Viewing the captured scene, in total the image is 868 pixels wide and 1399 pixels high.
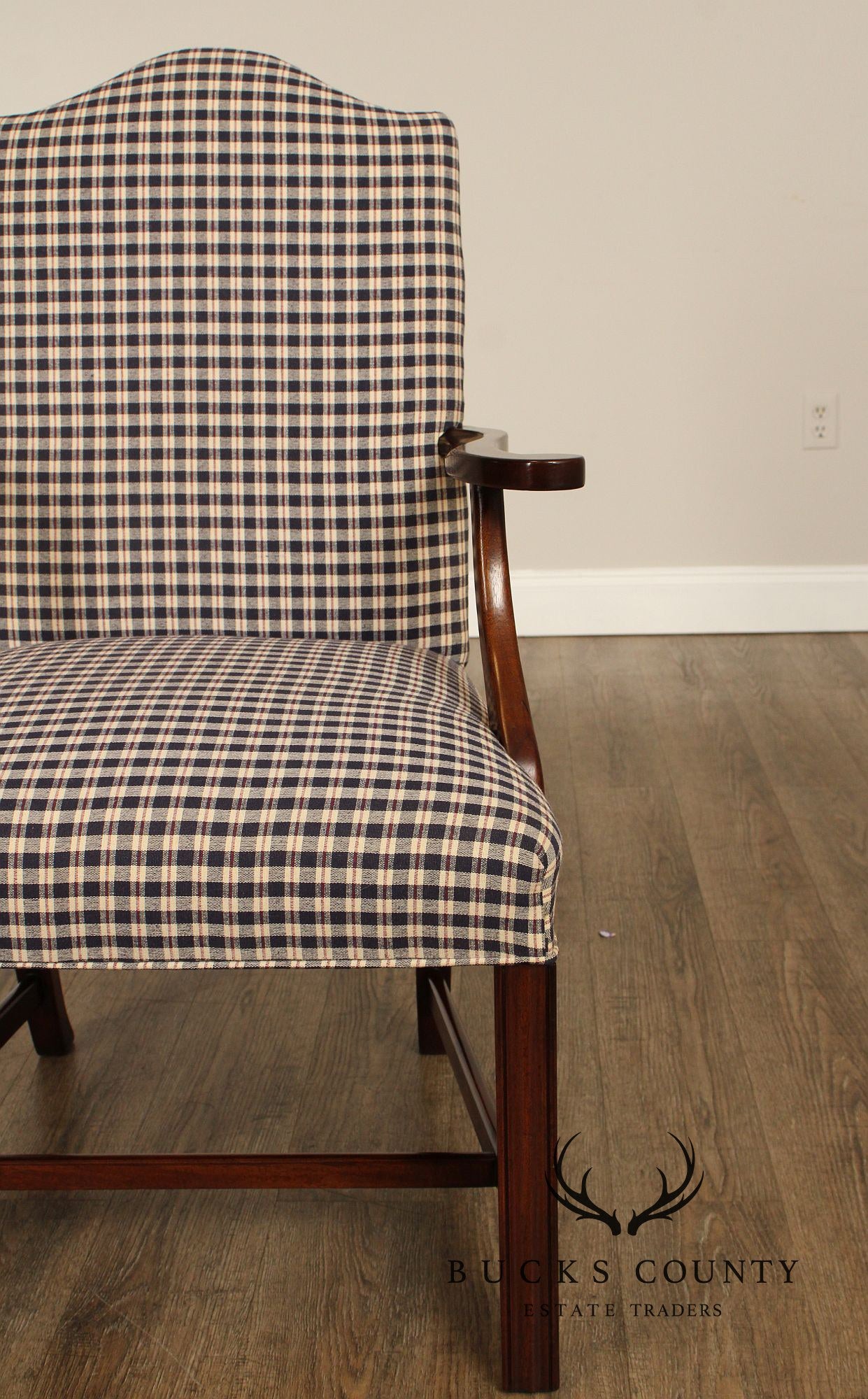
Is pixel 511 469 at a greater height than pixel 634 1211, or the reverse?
pixel 511 469

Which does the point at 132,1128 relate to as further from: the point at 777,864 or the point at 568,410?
the point at 568,410

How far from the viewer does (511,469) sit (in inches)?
35.6

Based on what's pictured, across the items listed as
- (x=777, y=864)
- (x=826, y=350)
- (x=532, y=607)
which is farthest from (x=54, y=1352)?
(x=826, y=350)

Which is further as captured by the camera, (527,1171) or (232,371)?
(232,371)

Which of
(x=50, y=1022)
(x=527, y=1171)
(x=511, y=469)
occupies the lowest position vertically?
(x=50, y=1022)

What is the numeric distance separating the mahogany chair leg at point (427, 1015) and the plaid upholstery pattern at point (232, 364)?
30 centimetres

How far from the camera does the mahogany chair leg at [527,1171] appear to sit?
788mm

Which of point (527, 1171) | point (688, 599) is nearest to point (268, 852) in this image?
point (527, 1171)

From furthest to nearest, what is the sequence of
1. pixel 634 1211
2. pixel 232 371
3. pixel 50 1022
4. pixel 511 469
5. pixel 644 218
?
pixel 644 218 → pixel 50 1022 → pixel 232 371 → pixel 634 1211 → pixel 511 469

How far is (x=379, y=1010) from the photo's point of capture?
1335 millimetres

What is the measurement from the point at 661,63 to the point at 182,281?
165 centimetres

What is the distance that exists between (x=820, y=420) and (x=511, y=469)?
73.4 inches

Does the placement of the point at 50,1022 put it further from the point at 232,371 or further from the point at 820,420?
the point at 820,420

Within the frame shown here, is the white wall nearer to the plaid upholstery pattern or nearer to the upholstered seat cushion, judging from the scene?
the plaid upholstery pattern
